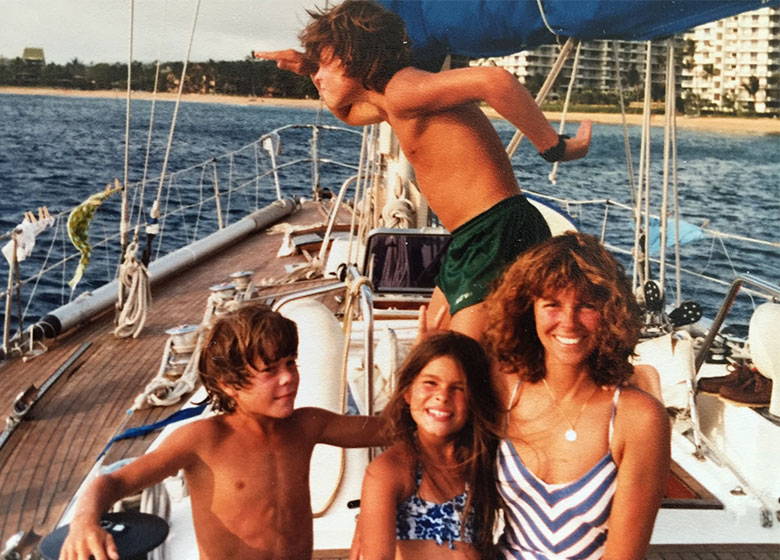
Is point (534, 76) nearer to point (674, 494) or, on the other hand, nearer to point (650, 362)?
point (650, 362)

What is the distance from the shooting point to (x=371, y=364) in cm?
208

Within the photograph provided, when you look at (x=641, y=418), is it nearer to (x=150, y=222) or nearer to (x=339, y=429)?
(x=339, y=429)

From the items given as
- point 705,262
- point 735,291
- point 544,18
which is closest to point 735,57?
point 735,291

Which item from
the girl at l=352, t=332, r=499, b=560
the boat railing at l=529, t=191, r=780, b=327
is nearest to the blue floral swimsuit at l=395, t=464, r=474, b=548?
the girl at l=352, t=332, r=499, b=560

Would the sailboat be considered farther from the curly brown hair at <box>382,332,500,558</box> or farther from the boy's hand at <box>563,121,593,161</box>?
the curly brown hair at <box>382,332,500,558</box>

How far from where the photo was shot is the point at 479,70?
1.90 meters

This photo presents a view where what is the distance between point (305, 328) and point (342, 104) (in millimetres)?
630

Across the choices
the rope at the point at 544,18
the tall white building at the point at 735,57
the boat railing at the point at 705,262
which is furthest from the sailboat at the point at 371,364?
the boat railing at the point at 705,262

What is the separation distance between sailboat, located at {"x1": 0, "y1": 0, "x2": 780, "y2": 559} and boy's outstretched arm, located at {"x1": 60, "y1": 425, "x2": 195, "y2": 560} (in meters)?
0.54

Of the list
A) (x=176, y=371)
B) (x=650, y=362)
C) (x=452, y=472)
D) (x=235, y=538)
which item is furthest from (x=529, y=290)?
(x=176, y=371)

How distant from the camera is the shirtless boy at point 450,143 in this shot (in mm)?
2041

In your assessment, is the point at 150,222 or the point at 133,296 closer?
the point at 133,296

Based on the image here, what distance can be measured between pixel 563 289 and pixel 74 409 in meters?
3.08

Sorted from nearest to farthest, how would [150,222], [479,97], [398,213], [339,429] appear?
[339,429] → [479,97] → [398,213] → [150,222]
